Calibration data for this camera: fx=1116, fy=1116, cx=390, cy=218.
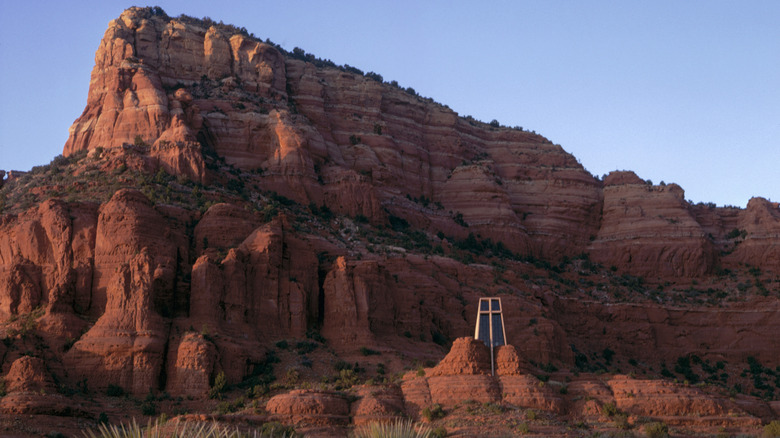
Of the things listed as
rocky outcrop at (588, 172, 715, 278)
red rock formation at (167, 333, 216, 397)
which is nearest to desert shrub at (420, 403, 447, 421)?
red rock formation at (167, 333, 216, 397)

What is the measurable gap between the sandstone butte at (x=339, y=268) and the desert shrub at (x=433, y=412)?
2.05ft

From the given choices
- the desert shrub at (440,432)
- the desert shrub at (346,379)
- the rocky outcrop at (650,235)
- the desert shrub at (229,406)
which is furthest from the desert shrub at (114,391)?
the rocky outcrop at (650,235)

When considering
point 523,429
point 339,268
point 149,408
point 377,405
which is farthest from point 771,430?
point 149,408

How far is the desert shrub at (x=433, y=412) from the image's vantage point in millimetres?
52531

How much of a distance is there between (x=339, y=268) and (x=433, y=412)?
17157mm

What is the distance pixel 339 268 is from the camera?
6819cm

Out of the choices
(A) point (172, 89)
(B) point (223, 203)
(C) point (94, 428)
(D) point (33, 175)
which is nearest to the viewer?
(C) point (94, 428)

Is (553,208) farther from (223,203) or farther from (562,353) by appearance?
(223,203)

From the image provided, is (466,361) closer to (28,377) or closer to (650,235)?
(28,377)

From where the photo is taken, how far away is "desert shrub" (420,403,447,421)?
52531 mm

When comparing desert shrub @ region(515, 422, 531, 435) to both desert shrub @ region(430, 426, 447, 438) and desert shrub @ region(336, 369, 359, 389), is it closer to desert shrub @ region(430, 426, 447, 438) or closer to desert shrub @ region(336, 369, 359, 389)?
desert shrub @ region(430, 426, 447, 438)

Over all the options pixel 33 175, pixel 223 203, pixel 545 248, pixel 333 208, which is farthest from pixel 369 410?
pixel 545 248

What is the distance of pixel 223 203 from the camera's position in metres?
70.5

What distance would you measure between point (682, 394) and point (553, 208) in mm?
47823
